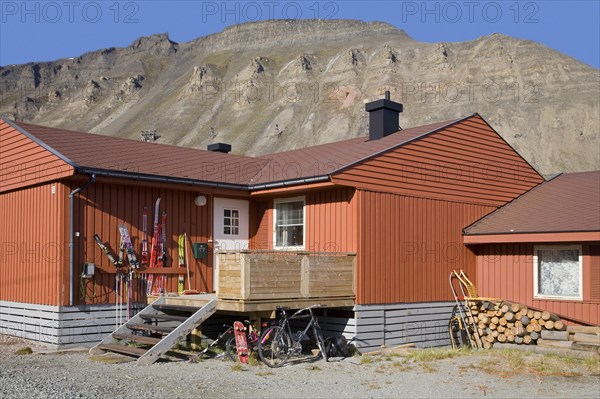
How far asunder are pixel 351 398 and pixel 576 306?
7.15 m

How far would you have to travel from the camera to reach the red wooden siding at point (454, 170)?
13773 mm

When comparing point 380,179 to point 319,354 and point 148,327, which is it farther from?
point 148,327

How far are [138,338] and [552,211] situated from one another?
30.5 ft

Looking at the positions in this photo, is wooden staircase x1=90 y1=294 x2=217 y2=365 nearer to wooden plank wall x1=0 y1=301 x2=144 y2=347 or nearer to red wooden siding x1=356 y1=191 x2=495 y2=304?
wooden plank wall x1=0 y1=301 x2=144 y2=347

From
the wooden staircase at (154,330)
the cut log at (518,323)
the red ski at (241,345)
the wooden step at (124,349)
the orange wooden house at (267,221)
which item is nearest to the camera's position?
the wooden staircase at (154,330)

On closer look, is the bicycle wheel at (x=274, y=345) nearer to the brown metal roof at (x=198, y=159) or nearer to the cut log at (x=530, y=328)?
the brown metal roof at (x=198, y=159)

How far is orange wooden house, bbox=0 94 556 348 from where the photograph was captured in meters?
12.1

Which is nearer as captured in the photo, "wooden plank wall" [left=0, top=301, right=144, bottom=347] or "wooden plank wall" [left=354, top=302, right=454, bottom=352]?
"wooden plank wall" [left=0, top=301, right=144, bottom=347]

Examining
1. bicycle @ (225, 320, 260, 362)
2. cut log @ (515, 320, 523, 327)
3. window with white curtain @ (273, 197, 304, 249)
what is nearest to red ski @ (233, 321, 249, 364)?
bicycle @ (225, 320, 260, 362)

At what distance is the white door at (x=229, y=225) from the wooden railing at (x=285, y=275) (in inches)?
106

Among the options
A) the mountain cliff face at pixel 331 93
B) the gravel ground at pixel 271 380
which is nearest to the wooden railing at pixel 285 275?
the gravel ground at pixel 271 380

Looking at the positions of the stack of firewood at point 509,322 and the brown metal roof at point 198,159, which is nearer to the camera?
the brown metal roof at point 198,159

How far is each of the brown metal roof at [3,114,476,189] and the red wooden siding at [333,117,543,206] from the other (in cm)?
25

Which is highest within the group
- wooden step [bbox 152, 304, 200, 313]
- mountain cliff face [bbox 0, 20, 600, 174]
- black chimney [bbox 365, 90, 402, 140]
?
mountain cliff face [bbox 0, 20, 600, 174]
